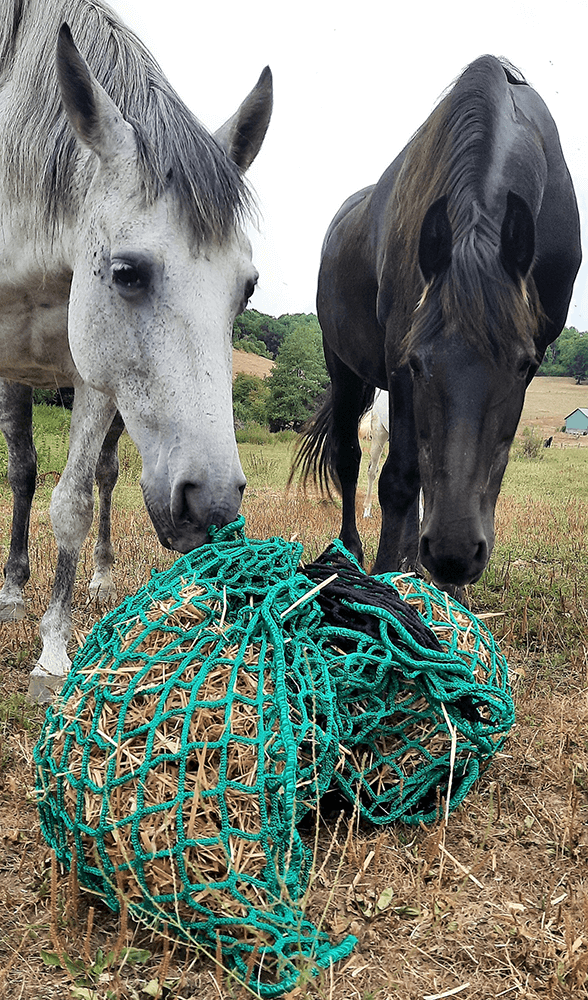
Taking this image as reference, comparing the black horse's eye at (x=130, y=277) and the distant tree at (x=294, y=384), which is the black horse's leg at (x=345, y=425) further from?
the distant tree at (x=294, y=384)

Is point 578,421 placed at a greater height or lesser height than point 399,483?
greater

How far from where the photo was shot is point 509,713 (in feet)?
6.94

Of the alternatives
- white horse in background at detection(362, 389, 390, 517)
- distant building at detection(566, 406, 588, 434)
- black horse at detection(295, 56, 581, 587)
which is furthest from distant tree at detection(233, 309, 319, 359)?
black horse at detection(295, 56, 581, 587)

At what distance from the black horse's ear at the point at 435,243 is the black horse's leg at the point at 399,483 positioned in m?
0.70

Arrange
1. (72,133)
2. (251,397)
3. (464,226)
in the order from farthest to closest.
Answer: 1. (251,397)
2. (72,133)
3. (464,226)

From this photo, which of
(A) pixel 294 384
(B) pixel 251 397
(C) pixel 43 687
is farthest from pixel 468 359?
(A) pixel 294 384

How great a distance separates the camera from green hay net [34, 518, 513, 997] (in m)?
1.54

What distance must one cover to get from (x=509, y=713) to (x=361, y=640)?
1.80 ft

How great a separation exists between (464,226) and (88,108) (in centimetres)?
145

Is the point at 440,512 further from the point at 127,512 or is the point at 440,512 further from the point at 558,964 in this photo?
the point at 127,512

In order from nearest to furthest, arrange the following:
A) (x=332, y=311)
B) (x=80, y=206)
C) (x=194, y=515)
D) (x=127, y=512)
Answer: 1. (x=194, y=515)
2. (x=80, y=206)
3. (x=332, y=311)
4. (x=127, y=512)

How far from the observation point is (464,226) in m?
2.59

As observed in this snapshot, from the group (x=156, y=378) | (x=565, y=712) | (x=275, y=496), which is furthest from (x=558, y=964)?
(x=275, y=496)

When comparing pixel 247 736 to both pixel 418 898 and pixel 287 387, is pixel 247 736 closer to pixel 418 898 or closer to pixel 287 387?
pixel 418 898
